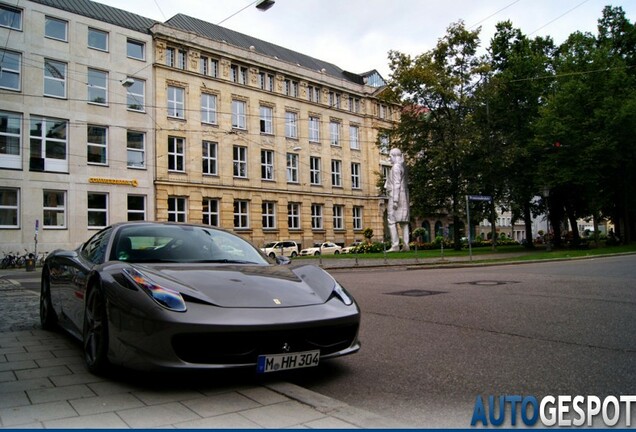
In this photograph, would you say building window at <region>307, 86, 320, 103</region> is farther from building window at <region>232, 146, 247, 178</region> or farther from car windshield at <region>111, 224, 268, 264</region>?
car windshield at <region>111, 224, 268, 264</region>

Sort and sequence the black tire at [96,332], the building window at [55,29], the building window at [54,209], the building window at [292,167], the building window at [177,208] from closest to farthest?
the black tire at [96,332]
the building window at [54,209]
the building window at [55,29]
the building window at [177,208]
the building window at [292,167]

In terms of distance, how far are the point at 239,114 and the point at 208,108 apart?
123 inches

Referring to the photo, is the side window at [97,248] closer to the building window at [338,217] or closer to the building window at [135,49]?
the building window at [135,49]

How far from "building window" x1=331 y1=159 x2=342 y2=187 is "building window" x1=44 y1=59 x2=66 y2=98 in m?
25.8

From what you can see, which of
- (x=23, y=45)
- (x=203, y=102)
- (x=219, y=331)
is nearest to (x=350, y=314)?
(x=219, y=331)

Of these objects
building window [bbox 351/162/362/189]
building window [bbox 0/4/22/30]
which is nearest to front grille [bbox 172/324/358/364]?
building window [bbox 0/4/22/30]

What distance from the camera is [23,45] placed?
3306 cm

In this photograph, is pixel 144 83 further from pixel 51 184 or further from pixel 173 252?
pixel 173 252

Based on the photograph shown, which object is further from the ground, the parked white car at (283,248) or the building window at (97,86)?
the building window at (97,86)

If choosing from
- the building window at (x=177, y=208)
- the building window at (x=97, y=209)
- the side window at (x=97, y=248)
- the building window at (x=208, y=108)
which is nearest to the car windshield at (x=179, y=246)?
the side window at (x=97, y=248)

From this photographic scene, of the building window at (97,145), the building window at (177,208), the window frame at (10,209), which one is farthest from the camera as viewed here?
the building window at (177,208)

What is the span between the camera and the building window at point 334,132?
52.4 m

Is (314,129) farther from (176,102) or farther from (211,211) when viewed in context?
(176,102)

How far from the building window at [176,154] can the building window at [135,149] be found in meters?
2.06
